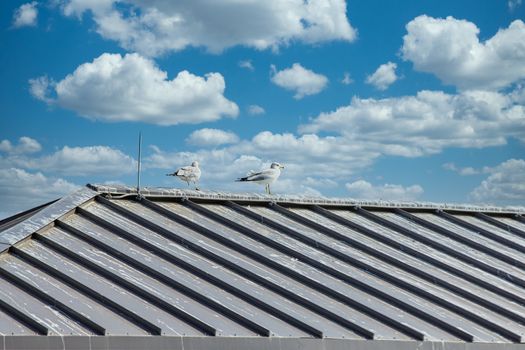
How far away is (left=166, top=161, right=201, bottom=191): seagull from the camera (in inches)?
1149

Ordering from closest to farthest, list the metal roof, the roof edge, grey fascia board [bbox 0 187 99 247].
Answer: the metal roof
grey fascia board [bbox 0 187 99 247]
the roof edge

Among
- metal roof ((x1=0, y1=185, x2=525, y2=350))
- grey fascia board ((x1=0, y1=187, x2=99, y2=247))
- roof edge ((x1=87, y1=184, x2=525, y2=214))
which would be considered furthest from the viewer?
roof edge ((x1=87, y1=184, x2=525, y2=214))

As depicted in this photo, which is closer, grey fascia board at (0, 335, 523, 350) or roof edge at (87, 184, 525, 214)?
grey fascia board at (0, 335, 523, 350)

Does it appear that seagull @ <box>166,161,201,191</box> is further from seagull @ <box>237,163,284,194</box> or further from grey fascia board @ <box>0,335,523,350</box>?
grey fascia board @ <box>0,335,523,350</box>

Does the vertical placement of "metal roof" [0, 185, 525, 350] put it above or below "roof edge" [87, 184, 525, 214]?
below

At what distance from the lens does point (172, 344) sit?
60.1ft

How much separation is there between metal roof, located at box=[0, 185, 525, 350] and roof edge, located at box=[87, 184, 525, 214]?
0.22ft

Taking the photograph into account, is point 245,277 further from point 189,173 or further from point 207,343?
point 189,173

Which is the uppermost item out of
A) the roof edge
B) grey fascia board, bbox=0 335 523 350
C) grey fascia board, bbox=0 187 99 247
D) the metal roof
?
the roof edge

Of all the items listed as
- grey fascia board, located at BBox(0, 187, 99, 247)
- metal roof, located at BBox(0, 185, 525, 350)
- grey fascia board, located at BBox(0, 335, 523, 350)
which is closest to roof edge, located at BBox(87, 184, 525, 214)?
metal roof, located at BBox(0, 185, 525, 350)

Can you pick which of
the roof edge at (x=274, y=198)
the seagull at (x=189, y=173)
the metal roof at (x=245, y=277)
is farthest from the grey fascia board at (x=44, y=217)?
the seagull at (x=189, y=173)

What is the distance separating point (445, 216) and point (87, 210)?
13731mm

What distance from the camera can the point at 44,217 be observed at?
23.3m

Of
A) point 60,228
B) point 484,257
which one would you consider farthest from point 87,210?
point 484,257
